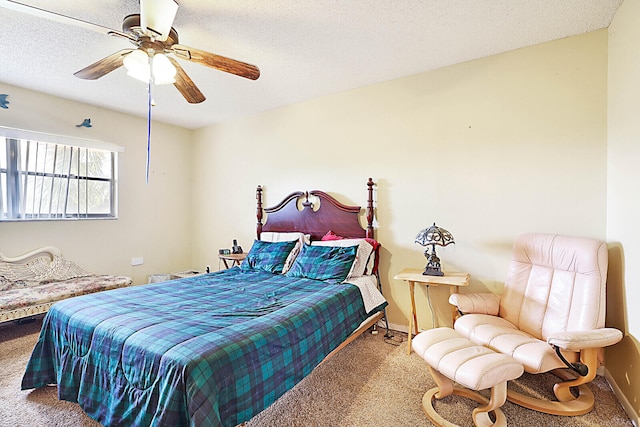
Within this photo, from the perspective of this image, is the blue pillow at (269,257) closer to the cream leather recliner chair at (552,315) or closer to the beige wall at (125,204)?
the cream leather recliner chair at (552,315)

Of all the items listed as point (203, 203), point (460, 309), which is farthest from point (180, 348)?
point (203, 203)

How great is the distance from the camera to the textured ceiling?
205 centimetres

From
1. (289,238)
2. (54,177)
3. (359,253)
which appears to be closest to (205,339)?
(359,253)

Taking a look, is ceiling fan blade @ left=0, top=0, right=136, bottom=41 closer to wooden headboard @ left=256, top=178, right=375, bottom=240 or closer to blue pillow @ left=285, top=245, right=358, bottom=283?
blue pillow @ left=285, top=245, right=358, bottom=283

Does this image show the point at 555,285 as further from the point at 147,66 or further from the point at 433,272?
the point at 147,66

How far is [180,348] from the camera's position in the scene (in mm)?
1447

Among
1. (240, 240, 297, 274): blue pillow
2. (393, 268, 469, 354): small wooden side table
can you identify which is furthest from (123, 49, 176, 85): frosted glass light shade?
(393, 268, 469, 354): small wooden side table

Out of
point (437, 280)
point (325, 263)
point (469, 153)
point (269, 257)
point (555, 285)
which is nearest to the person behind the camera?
point (555, 285)

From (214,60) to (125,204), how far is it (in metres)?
3.01

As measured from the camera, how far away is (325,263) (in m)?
2.92

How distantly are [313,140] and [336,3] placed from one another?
1783 mm

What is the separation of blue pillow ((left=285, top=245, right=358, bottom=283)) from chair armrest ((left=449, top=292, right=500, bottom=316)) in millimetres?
925

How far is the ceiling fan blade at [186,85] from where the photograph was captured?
2.22 m

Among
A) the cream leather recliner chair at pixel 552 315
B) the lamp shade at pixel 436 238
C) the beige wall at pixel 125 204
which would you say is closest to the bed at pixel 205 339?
the lamp shade at pixel 436 238
